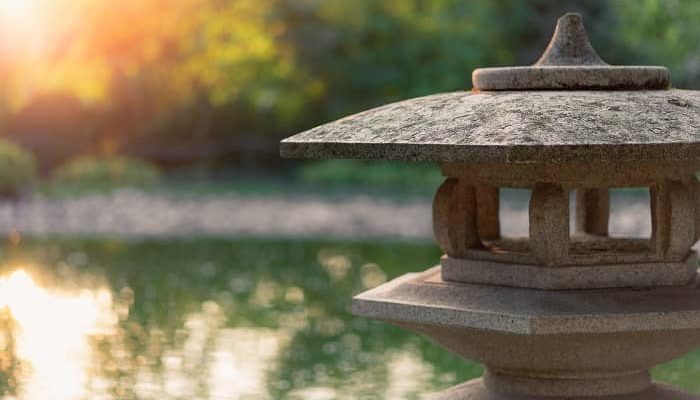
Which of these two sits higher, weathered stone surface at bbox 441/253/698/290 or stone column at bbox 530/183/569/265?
stone column at bbox 530/183/569/265

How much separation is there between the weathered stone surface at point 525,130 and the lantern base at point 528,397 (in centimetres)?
121

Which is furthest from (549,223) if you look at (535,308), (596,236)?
(596,236)

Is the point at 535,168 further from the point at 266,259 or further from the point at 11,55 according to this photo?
the point at 11,55

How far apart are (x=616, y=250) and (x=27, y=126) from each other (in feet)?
98.7

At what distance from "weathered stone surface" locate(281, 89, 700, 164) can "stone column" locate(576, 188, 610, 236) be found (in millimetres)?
1040

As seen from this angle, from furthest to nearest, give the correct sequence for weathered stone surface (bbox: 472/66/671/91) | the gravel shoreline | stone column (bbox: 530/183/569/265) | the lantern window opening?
the gravel shoreline < the lantern window opening < weathered stone surface (bbox: 472/66/671/91) < stone column (bbox: 530/183/569/265)

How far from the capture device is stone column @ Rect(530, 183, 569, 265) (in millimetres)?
4988

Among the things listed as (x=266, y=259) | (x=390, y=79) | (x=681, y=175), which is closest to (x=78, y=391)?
(x=681, y=175)

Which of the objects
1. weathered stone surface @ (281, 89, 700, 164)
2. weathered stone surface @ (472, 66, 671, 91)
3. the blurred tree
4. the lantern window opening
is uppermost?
the blurred tree

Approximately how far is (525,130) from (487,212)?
4.81ft

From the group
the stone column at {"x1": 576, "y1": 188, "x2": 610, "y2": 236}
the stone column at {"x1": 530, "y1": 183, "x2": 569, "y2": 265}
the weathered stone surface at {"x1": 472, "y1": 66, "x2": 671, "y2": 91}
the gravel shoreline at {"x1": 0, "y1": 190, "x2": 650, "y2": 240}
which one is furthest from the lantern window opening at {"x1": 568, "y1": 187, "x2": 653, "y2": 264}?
the gravel shoreline at {"x1": 0, "y1": 190, "x2": 650, "y2": 240}

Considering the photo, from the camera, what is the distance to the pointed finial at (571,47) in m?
5.32

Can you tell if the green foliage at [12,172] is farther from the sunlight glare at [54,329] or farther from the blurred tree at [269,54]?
the sunlight glare at [54,329]

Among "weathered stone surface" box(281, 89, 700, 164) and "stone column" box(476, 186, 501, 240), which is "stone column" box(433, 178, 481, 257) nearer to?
"stone column" box(476, 186, 501, 240)
